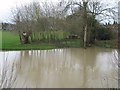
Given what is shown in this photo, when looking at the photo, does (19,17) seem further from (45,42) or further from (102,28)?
(102,28)

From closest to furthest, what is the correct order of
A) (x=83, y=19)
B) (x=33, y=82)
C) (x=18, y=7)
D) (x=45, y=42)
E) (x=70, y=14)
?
(x=33, y=82), (x=83, y=19), (x=70, y=14), (x=18, y=7), (x=45, y=42)

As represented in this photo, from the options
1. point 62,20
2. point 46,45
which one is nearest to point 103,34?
point 62,20

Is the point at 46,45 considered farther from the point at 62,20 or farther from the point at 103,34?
the point at 103,34

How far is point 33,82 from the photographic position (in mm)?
3148

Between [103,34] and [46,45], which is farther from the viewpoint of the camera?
[103,34]

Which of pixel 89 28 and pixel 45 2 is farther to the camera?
pixel 45 2

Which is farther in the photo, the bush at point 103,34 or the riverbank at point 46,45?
the bush at point 103,34

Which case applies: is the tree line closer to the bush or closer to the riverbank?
the bush

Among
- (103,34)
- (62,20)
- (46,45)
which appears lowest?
(46,45)

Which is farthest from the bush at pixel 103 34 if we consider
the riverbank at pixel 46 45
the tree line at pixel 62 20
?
the riverbank at pixel 46 45

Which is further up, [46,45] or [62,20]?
[62,20]

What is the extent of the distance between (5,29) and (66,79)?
415 inches

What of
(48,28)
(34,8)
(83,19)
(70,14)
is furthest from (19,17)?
(83,19)

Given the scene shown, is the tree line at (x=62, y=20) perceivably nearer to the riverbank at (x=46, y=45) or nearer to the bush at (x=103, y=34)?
the bush at (x=103, y=34)
